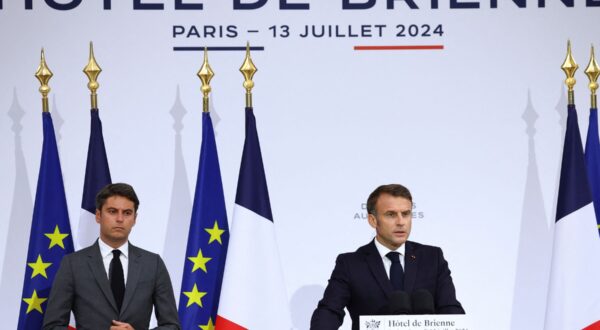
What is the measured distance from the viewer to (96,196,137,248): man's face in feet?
15.5

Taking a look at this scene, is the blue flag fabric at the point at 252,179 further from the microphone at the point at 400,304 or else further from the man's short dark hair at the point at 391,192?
the microphone at the point at 400,304

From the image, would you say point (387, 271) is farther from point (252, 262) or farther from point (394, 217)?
point (252, 262)

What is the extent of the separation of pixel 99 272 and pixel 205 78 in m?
1.46

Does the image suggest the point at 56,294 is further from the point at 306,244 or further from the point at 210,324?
the point at 306,244

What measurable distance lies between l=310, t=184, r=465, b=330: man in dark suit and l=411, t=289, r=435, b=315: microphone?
45 centimetres

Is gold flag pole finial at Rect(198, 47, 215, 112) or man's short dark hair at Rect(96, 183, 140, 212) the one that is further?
gold flag pole finial at Rect(198, 47, 215, 112)

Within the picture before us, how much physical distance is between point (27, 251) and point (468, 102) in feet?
9.65

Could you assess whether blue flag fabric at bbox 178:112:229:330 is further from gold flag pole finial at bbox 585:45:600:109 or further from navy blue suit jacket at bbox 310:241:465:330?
gold flag pole finial at bbox 585:45:600:109

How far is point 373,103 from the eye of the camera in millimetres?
5984

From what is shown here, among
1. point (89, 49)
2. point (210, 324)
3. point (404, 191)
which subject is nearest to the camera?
point (404, 191)

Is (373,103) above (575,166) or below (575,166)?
above

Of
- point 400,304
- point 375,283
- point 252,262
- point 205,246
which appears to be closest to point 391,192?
point 375,283

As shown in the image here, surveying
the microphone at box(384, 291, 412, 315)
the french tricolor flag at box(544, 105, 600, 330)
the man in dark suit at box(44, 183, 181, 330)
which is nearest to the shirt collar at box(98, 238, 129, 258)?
A: the man in dark suit at box(44, 183, 181, 330)

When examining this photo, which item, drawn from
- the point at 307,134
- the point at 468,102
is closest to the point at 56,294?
the point at 307,134
